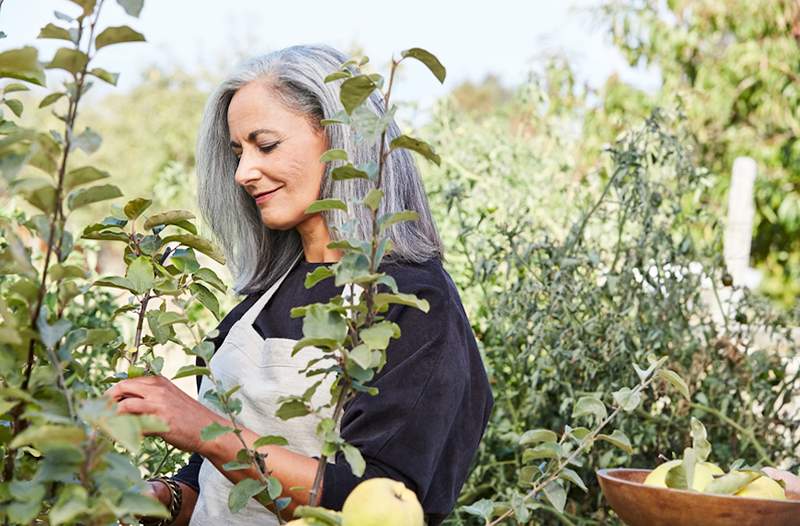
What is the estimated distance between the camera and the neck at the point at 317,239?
2.04 metres

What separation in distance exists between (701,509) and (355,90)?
0.70m

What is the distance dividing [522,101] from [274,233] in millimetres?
2937

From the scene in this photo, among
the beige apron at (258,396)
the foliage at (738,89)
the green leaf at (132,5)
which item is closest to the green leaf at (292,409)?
the green leaf at (132,5)

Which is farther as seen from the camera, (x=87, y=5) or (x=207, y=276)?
(x=207, y=276)

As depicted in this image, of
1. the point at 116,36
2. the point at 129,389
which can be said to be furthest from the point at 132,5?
the point at 129,389

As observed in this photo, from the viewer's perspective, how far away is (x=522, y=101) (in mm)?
4988

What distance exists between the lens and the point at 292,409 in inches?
41.8

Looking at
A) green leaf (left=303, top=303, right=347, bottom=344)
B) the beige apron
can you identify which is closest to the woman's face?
the beige apron

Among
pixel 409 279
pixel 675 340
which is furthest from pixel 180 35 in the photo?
pixel 409 279

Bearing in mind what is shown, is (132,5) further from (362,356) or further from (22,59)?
(362,356)

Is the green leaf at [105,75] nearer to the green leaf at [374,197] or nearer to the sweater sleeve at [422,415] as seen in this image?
the green leaf at [374,197]

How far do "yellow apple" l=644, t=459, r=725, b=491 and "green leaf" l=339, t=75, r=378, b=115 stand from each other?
0.68 meters

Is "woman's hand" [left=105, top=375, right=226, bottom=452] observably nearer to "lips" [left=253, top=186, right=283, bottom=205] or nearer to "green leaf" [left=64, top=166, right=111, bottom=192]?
"green leaf" [left=64, top=166, right=111, bottom=192]

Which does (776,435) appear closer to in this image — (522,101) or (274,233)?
(274,233)
